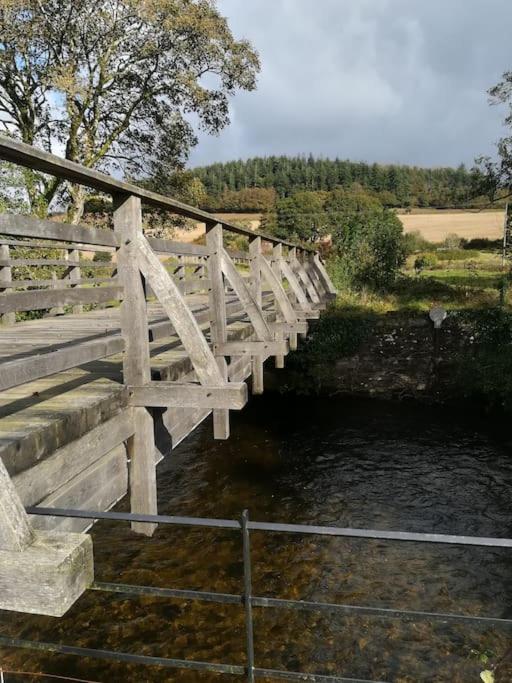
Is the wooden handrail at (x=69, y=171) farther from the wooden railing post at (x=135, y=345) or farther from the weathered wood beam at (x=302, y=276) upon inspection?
the weathered wood beam at (x=302, y=276)

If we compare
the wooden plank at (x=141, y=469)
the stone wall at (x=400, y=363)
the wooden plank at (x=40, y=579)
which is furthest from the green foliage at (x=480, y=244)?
the wooden plank at (x=40, y=579)

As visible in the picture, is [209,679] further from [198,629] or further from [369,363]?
[369,363]

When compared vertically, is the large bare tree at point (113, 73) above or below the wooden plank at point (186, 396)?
above

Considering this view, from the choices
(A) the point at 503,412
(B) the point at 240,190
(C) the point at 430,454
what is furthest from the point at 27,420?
(B) the point at 240,190

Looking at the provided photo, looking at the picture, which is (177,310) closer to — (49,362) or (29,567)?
(49,362)

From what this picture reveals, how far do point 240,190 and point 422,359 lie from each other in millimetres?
55347

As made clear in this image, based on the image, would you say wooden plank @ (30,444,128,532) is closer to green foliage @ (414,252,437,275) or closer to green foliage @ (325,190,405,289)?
green foliage @ (325,190,405,289)

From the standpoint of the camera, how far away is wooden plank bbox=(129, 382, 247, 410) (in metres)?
3.26

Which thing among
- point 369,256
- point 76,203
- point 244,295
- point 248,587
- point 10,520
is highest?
point 76,203

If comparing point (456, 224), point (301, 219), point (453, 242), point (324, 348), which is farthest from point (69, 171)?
point (456, 224)

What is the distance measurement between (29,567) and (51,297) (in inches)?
58.8

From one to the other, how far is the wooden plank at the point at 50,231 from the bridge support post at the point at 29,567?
1116mm

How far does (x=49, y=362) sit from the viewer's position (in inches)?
98.1

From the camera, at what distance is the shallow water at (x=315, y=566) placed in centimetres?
541
